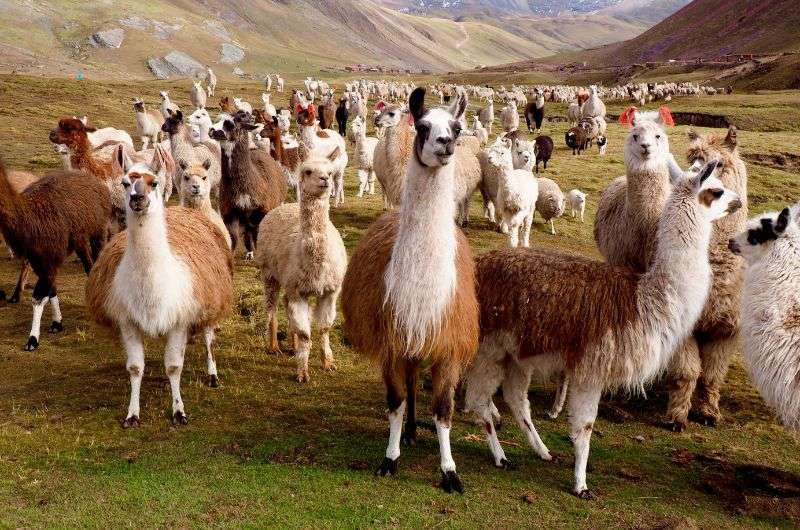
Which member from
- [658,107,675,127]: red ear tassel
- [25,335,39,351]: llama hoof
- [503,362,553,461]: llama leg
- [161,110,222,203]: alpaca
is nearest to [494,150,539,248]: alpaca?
[658,107,675,127]: red ear tassel

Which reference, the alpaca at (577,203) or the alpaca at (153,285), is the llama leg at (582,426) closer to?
the alpaca at (153,285)

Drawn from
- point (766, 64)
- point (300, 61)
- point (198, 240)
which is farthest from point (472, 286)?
point (300, 61)

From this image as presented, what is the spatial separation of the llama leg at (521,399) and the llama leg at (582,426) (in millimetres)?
509

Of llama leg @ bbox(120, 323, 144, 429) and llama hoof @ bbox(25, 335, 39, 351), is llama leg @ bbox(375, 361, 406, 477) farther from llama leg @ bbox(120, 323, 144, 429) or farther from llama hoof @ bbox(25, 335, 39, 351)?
llama hoof @ bbox(25, 335, 39, 351)

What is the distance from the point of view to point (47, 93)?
26906 mm

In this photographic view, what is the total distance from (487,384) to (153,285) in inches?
97.9

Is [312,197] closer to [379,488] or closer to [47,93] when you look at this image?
[379,488]

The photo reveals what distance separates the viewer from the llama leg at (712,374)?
5.18 m

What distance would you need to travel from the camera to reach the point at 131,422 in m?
4.70

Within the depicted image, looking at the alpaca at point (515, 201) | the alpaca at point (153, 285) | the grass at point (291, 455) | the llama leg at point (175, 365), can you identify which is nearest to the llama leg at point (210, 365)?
the grass at point (291, 455)

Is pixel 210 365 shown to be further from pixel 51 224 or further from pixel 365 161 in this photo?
pixel 365 161

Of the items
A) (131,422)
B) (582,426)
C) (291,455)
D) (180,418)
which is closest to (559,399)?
(582,426)

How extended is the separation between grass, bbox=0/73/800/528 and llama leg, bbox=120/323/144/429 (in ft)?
0.43

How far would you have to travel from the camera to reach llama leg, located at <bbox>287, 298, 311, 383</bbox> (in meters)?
5.62
